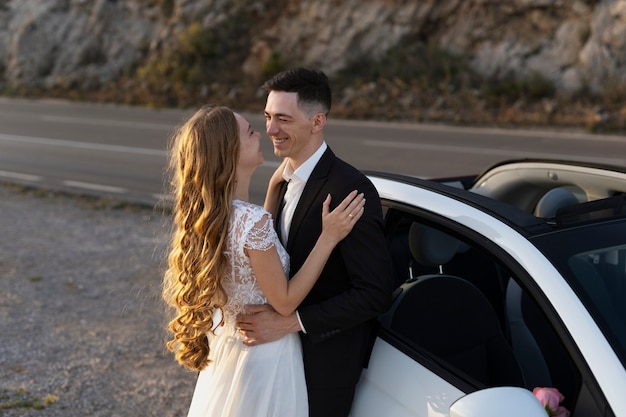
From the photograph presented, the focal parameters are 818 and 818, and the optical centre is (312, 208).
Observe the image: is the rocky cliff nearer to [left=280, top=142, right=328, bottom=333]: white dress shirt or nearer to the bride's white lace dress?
[left=280, top=142, right=328, bottom=333]: white dress shirt

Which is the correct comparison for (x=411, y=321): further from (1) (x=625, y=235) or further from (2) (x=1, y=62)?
(2) (x=1, y=62)

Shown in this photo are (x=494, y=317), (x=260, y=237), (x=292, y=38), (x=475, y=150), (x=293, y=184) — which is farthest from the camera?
(x=292, y=38)

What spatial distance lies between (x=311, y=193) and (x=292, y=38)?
20245 millimetres

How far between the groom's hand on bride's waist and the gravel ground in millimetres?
2090

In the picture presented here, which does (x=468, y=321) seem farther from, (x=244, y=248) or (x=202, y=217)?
(x=202, y=217)

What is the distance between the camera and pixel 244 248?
2.84 m

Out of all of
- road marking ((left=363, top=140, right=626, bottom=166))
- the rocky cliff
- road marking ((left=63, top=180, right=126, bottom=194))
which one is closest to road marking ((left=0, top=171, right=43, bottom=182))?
road marking ((left=63, top=180, right=126, bottom=194))

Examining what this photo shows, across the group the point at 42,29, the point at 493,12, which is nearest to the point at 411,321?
the point at 493,12

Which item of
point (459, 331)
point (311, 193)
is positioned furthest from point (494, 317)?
point (311, 193)

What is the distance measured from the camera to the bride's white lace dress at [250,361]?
286 centimetres

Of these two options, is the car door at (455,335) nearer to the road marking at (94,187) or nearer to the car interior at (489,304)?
the car interior at (489,304)

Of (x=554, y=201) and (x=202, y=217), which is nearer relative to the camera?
(x=202, y=217)

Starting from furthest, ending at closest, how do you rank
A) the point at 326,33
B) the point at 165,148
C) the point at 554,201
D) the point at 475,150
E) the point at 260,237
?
1. the point at 326,33
2. the point at 165,148
3. the point at 475,150
4. the point at 554,201
5. the point at 260,237

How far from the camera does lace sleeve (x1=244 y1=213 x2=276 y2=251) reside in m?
2.81
